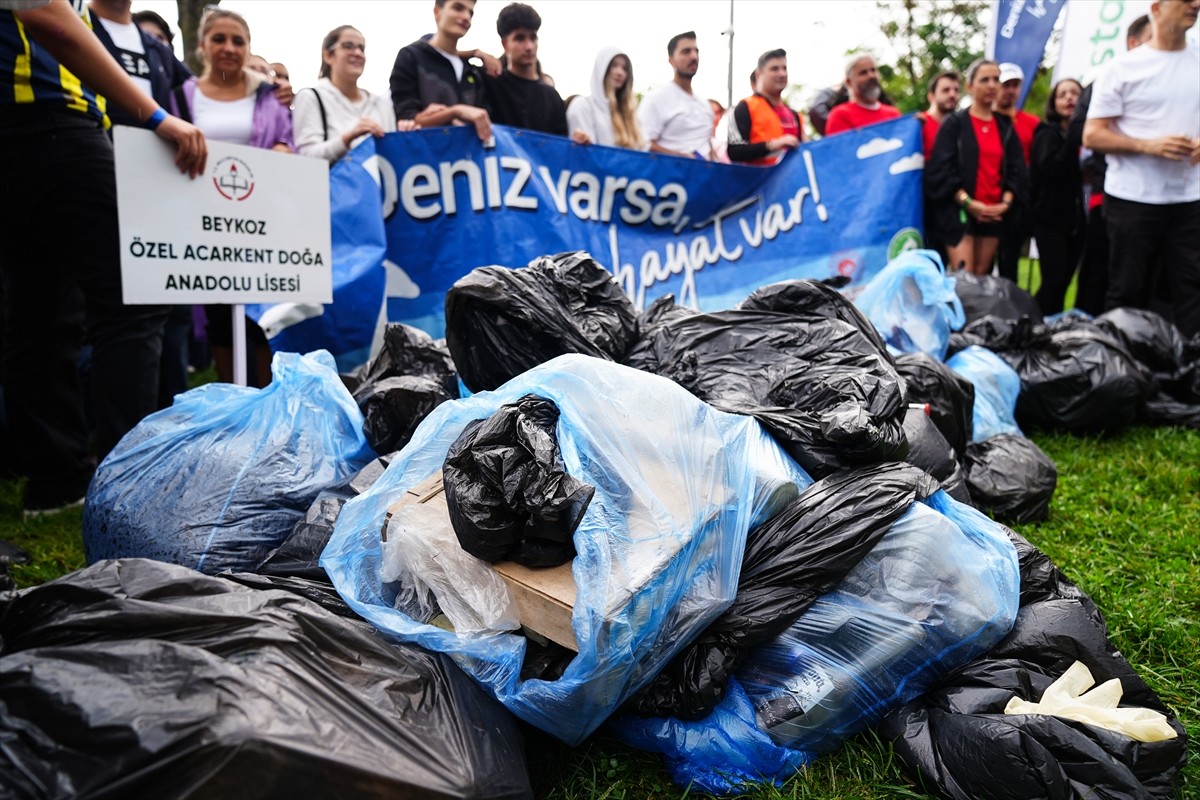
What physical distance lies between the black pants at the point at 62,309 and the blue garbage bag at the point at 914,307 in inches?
111

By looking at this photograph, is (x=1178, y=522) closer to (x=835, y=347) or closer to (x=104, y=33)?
(x=835, y=347)

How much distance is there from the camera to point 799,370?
7.65ft

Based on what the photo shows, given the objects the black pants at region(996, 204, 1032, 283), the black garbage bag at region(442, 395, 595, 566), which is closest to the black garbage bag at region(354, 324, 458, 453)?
the black garbage bag at region(442, 395, 595, 566)

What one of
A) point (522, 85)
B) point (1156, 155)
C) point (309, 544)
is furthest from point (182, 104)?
point (1156, 155)

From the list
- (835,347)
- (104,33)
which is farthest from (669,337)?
(104,33)

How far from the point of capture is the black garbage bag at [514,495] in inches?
61.1

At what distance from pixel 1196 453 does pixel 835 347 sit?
203 centimetres

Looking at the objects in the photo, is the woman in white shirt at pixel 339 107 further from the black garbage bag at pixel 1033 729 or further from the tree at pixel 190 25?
the black garbage bag at pixel 1033 729

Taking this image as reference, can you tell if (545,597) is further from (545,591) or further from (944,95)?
(944,95)

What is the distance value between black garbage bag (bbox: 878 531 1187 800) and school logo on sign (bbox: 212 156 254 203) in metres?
2.71

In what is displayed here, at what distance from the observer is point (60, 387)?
9.86 ft

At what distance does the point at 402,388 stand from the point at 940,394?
176cm

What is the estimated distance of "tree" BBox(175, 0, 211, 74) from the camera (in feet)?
22.7

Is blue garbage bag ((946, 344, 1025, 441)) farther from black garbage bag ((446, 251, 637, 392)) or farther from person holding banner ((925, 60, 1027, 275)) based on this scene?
person holding banner ((925, 60, 1027, 275))
